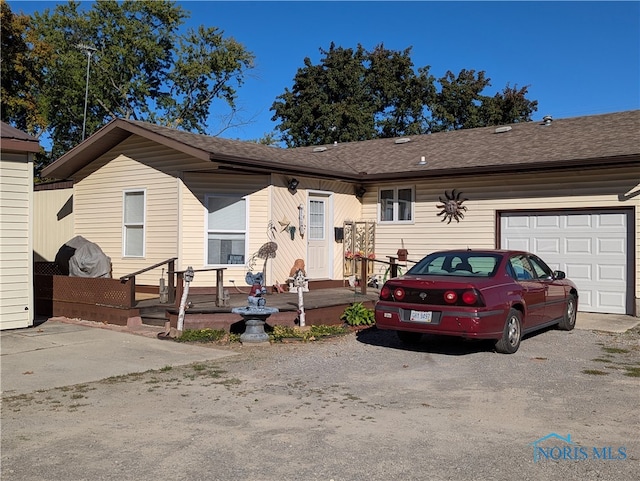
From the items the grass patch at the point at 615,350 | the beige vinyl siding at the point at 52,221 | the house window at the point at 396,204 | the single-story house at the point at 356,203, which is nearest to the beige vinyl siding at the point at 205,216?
the single-story house at the point at 356,203

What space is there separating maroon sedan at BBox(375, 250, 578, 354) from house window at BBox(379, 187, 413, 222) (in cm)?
598

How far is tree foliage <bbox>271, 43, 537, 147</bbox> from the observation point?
1444 inches

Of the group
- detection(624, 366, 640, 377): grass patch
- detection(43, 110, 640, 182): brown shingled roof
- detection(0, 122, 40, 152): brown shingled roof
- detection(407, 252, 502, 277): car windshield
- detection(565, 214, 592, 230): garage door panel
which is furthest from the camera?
detection(565, 214, 592, 230): garage door panel

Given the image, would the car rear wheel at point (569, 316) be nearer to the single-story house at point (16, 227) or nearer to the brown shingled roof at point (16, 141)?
the single-story house at point (16, 227)

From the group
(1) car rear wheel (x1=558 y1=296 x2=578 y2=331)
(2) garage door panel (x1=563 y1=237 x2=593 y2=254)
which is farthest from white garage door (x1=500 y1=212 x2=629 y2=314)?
(1) car rear wheel (x1=558 y1=296 x2=578 y2=331)

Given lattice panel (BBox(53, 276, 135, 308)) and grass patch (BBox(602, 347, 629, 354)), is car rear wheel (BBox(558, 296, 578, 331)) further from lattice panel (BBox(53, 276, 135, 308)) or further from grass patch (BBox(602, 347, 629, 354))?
lattice panel (BBox(53, 276, 135, 308))

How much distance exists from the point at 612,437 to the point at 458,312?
10.1 ft

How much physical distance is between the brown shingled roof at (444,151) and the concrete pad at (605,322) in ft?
10.3

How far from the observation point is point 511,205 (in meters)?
13.9

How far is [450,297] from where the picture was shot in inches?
323

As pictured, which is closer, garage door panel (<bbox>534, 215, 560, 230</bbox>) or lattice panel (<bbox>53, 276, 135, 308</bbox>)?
lattice panel (<bbox>53, 276, 135, 308</bbox>)

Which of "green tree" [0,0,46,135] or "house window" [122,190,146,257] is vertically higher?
"green tree" [0,0,46,135]

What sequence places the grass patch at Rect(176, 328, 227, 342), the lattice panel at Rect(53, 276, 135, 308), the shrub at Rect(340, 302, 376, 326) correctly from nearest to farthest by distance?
the grass patch at Rect(176, 328, 227, 342), the lattice panel at Rect(53, 276, 135, 308), the shrub at Rect(340, 302, 376, 326)

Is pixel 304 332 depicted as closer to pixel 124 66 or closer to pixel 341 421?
pixel 341 421
